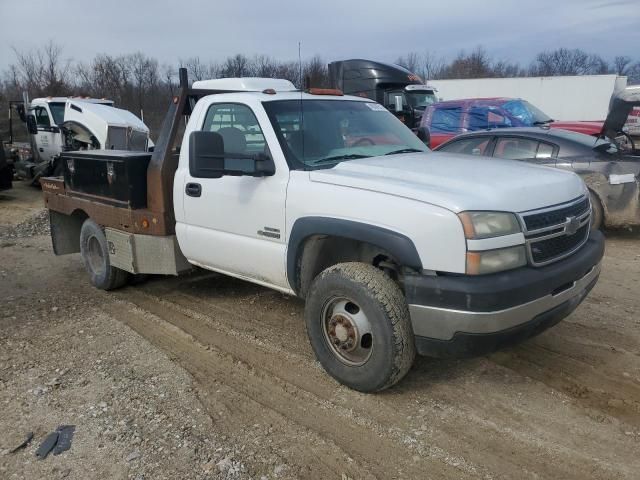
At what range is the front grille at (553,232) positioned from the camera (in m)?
3.22

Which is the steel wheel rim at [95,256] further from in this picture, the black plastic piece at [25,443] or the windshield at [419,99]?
the windshield at [419,99]

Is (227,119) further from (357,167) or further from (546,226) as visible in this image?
(546,226)

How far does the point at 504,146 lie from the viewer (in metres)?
8.20

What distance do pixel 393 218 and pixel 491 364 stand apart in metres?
1.55

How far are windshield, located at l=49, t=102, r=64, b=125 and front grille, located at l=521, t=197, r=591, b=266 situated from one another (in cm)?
1458

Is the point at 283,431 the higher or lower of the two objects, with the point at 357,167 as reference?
lower

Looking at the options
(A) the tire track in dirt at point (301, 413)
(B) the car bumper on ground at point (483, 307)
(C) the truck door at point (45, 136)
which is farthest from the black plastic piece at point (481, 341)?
(C) the truck door at point (45, 136)

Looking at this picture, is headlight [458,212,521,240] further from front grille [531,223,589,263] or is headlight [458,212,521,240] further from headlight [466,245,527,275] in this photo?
front grille [531,223,589,263]

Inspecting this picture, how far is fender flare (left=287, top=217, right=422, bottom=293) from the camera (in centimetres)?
322

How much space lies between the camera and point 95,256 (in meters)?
6.33

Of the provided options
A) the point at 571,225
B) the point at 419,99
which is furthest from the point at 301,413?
the point at 419,99

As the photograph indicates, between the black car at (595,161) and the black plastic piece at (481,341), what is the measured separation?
477 centimetres

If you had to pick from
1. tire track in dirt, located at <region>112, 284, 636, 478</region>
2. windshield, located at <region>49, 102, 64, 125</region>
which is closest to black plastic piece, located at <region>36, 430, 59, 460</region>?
tire track in dirt, located at <region>112, 284, 636, 478</region>

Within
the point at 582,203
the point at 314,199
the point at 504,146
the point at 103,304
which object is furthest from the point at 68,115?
the point at 582,203
